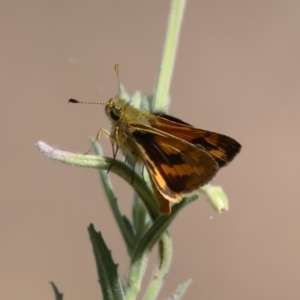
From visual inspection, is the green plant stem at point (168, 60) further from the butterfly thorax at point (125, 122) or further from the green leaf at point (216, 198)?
the green leaf at point (216, 198)

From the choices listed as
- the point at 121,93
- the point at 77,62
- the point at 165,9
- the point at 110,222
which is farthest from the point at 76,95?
the point at 121,93

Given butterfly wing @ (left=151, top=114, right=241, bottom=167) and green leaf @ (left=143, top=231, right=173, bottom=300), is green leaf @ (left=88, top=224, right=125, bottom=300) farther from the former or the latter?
butterfly wing @ (left=151, top=114, right=241, bottom=167)

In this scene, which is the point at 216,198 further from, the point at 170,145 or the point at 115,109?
the point at 115,109

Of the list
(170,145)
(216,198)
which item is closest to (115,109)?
(170,145)

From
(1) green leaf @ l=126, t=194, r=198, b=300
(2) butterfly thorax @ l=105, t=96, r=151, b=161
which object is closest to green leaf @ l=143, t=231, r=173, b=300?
(1) green leaf @ l=126, t=194, r=198, b=300

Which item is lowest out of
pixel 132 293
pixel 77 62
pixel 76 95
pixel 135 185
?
pixel 132 293

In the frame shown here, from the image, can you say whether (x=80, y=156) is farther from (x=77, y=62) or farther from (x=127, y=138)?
(x=77, y=62)
